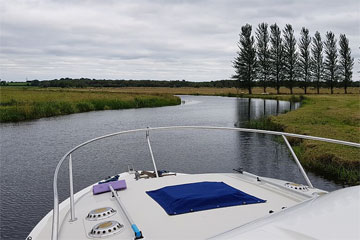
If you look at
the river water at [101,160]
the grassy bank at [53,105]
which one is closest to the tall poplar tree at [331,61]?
the grassy bank at [53,105]

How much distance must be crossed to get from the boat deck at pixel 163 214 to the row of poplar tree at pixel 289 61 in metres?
54.6

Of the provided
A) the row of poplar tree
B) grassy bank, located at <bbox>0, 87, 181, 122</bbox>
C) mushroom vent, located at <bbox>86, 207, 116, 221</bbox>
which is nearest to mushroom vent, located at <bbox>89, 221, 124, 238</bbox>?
mushroom vent, located at <bbox>86, 207, 116, 221</bbox>

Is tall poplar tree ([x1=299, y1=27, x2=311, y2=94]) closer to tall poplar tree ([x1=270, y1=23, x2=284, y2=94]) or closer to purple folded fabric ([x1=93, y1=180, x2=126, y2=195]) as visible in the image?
tall poplar tree ([x1=270, y1=23, x2=284, y2=94])

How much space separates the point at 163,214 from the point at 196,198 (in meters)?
0.36

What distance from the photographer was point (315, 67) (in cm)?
5384

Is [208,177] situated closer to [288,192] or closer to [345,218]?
[288,192]

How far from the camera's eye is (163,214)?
3006 millimetres

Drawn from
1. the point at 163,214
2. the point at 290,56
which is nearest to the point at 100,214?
the point at 163,214

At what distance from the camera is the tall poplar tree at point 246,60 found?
185 ft

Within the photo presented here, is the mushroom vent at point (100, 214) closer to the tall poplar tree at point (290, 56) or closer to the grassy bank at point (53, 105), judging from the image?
the grassy bank at point (53, 105)

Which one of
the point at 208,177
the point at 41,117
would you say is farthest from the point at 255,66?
the point at 208,177

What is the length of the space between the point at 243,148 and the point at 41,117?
16197 millimetres

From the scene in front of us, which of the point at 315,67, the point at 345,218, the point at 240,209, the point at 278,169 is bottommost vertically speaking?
the point at 278,169

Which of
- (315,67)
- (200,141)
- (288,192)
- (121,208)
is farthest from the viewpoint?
(315,67)
